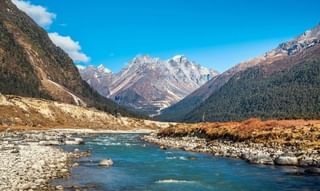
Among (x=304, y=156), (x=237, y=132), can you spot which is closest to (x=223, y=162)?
(x=304, y=156)

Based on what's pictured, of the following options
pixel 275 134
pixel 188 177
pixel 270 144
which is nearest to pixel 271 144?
pixel 270 144

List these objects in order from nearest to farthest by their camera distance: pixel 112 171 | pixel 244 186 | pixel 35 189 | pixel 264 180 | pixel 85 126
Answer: pixel 35 189 < pixel 244 186 < pixel 264 180 < pixel 112 171 < pixel 85 126

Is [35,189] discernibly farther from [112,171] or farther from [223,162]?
[223,162]

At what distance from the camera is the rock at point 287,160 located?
51469 mm

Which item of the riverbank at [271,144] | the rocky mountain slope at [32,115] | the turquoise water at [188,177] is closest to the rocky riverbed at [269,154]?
the riverbank at [271,144]

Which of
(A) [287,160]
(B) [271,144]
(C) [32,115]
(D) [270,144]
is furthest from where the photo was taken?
(C) [32,115]

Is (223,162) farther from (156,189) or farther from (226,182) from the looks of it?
(156,189)

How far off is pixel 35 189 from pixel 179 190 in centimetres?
1149

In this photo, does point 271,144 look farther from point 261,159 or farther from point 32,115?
point 32,115

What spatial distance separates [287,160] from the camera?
171 ft

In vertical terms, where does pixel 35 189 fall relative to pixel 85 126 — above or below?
below

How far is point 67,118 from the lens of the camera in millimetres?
195625

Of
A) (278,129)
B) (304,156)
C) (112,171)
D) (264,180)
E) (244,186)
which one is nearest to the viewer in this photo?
(244,186)

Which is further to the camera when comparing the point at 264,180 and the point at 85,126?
the point at 85,126
